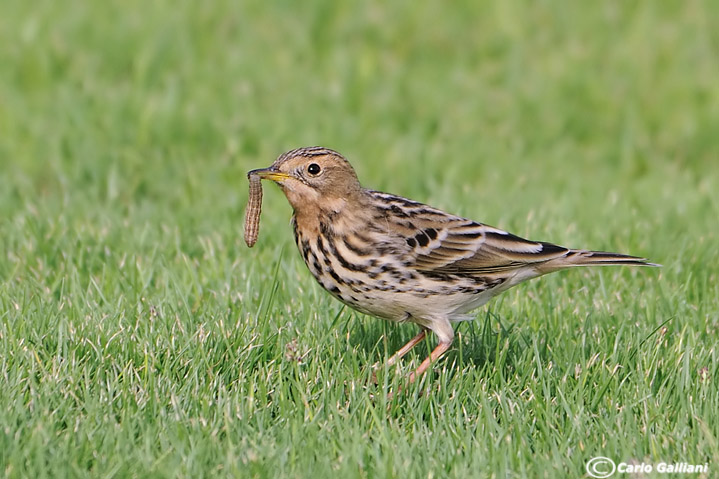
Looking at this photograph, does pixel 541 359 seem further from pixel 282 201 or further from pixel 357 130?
pixel 357 130

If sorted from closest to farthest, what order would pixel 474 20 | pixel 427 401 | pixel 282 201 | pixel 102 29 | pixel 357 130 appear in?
1. pixel 427 401
2. pixel 282 201
3. pixel 357 130
4. pixel 102 29
5. pixel 474 20

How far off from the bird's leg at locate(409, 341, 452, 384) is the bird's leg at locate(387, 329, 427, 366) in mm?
142

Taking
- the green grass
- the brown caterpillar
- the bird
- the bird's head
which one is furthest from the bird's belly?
the brown caterpillar

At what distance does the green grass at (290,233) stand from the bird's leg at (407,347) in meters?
0.09

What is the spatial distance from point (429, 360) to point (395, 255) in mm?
622

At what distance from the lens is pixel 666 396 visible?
18.5 ft

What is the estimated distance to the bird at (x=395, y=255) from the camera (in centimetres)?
598

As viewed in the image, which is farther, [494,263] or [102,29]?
[102,29]

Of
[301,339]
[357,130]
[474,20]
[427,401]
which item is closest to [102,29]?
[357,130]

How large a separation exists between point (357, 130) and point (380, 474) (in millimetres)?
7157

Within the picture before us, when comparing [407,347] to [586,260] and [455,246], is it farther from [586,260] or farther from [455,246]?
[586,260]

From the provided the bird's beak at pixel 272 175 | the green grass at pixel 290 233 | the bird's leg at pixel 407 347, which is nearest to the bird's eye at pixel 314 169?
the bird's beak at pixel 272 175

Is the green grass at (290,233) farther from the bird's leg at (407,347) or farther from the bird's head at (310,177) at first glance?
the bird's head at (310,177)

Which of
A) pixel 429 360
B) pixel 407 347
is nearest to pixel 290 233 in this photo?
pixel 407 347
